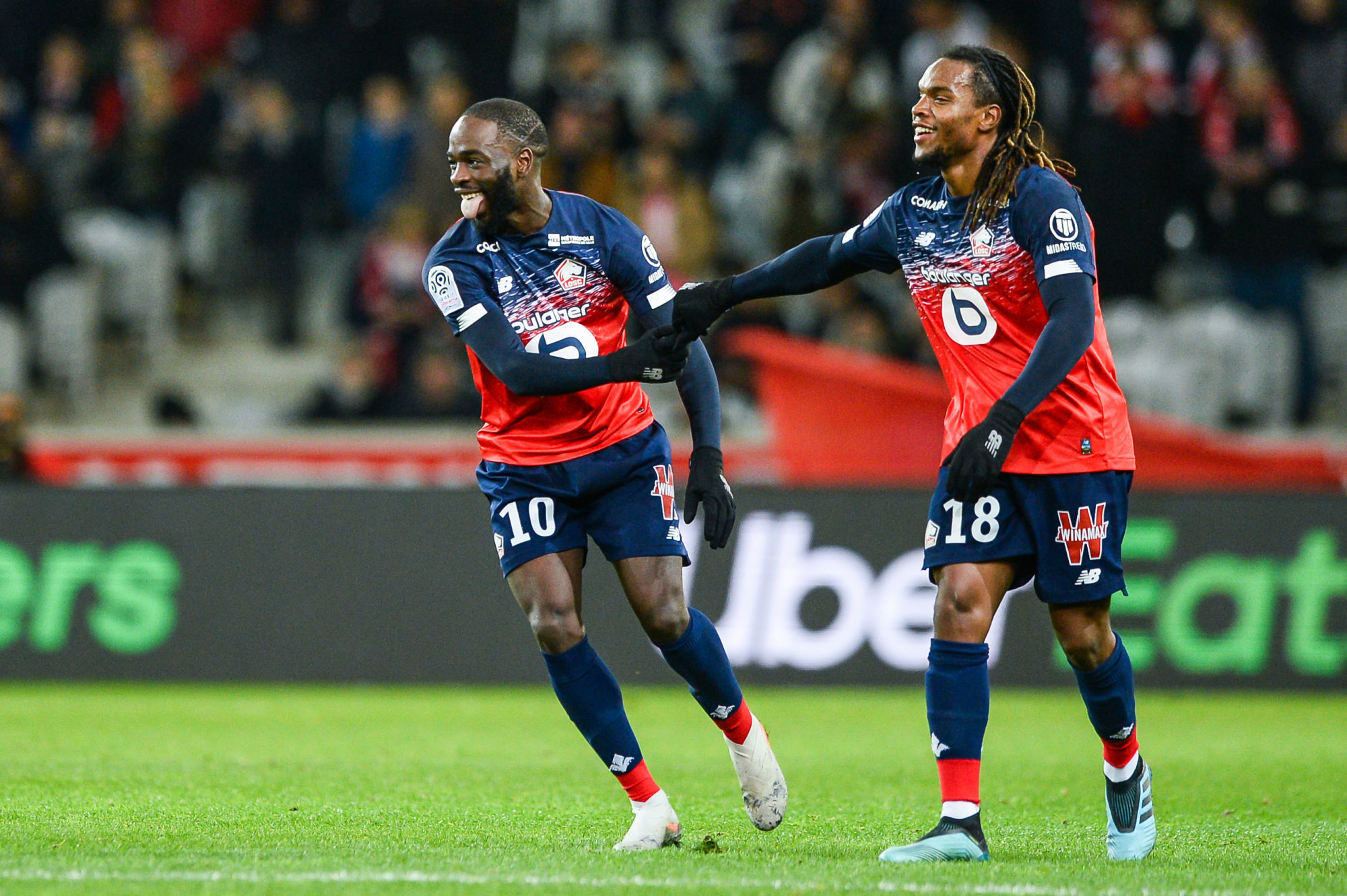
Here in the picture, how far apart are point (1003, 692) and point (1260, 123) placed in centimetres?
549

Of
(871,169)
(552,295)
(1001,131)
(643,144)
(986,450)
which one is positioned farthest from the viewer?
(643,144)

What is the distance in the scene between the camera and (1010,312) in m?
5.20

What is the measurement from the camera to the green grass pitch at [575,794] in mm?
4707

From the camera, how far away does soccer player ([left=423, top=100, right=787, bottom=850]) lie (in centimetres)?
548

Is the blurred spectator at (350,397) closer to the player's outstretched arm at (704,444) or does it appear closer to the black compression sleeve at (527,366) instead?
the player's outstretched arm at (704,444)

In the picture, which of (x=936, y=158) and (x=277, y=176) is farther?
(x=277, y=176)

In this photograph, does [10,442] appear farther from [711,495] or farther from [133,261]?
[711,495]

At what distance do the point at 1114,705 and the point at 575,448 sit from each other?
186 centimetres

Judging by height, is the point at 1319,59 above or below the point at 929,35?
above

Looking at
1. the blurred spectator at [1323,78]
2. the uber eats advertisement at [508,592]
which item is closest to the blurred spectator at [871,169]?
the blurred spectator at [1323,78]

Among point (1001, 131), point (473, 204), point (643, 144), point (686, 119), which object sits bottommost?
point (643, 144)

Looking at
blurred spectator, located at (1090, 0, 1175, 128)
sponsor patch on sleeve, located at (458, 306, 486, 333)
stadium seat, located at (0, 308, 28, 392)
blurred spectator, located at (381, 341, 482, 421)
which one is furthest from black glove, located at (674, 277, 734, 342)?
stadium seat, located at (0, 308, 28, 392)

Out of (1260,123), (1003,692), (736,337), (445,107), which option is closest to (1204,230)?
(1260,123)

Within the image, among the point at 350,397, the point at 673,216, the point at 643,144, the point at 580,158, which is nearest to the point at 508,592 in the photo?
the point at 350,397
